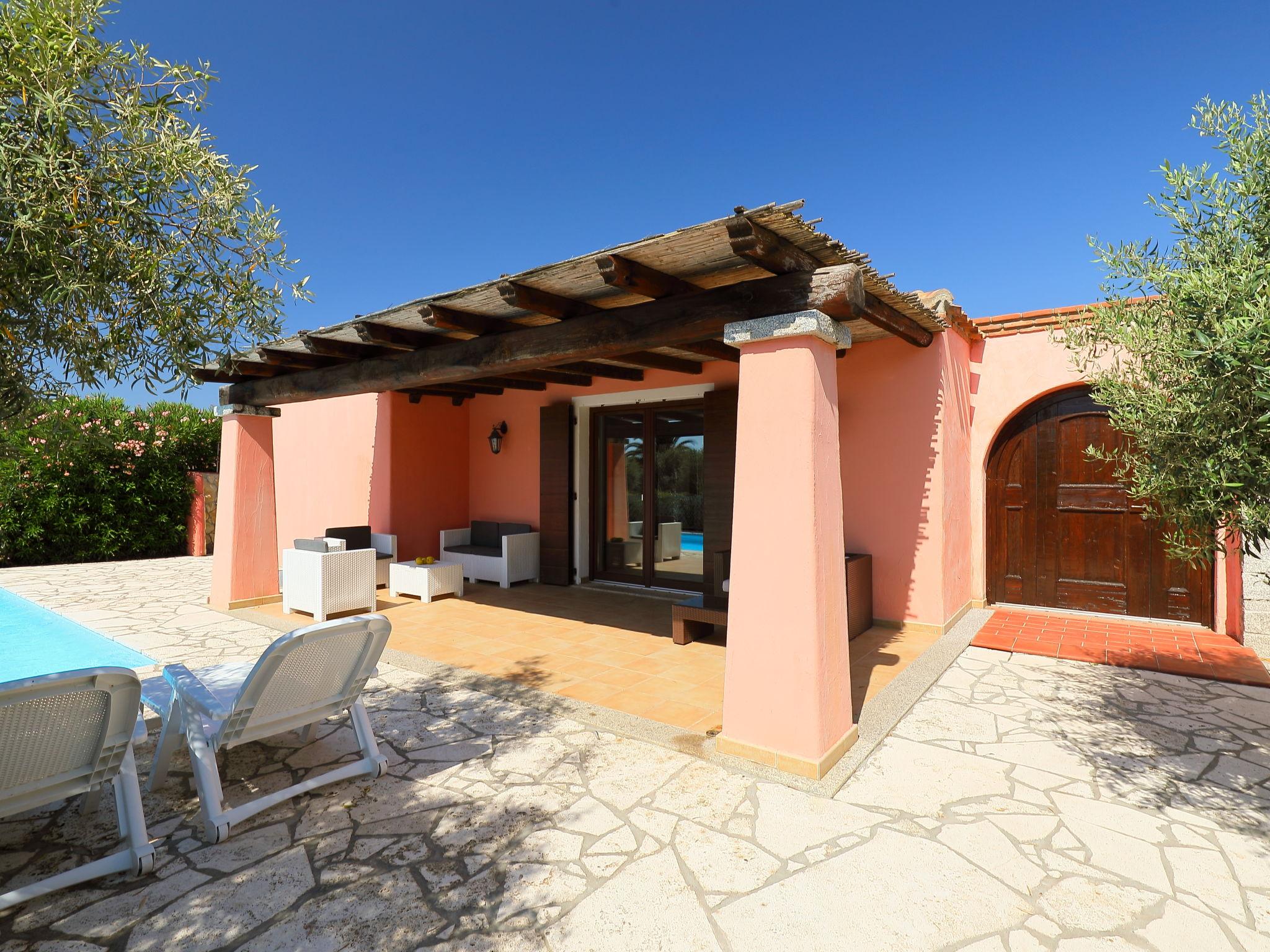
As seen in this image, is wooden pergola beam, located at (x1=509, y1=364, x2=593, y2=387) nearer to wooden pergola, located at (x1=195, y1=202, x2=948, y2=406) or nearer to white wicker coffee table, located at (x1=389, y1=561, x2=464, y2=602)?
wooden pergola, located at (x1=195, y1=202, x2=948, y2=406)

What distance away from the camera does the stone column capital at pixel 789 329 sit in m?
3.41

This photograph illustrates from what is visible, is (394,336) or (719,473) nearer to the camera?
(394,336)

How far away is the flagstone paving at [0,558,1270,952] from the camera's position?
7.50 feet

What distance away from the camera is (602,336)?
Answer: 4.43 m

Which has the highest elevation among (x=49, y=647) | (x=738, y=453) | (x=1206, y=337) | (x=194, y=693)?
(x=1206, y=337)

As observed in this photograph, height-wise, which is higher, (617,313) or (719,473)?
(617,313)

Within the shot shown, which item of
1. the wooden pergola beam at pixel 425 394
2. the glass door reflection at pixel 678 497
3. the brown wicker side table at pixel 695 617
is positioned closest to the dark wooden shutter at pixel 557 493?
the glass door reflection at pixel 678 497

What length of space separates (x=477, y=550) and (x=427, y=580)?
56.5 inches

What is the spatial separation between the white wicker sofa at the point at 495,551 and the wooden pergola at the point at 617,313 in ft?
11.0

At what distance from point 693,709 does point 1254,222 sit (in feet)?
13.1

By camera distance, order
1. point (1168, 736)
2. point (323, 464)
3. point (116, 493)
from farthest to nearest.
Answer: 1. point (116, 493)
2. point (323, 464)
3. point (1168, 736)

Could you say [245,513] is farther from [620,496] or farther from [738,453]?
[738,453]

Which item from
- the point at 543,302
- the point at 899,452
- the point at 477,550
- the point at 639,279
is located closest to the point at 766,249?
the point at 639,279

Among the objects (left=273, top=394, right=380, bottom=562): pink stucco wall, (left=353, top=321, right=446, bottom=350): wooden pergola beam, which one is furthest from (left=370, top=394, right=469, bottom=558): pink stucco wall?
(left=353, top=321, right=446, bottom=350): wooden pergola beam
